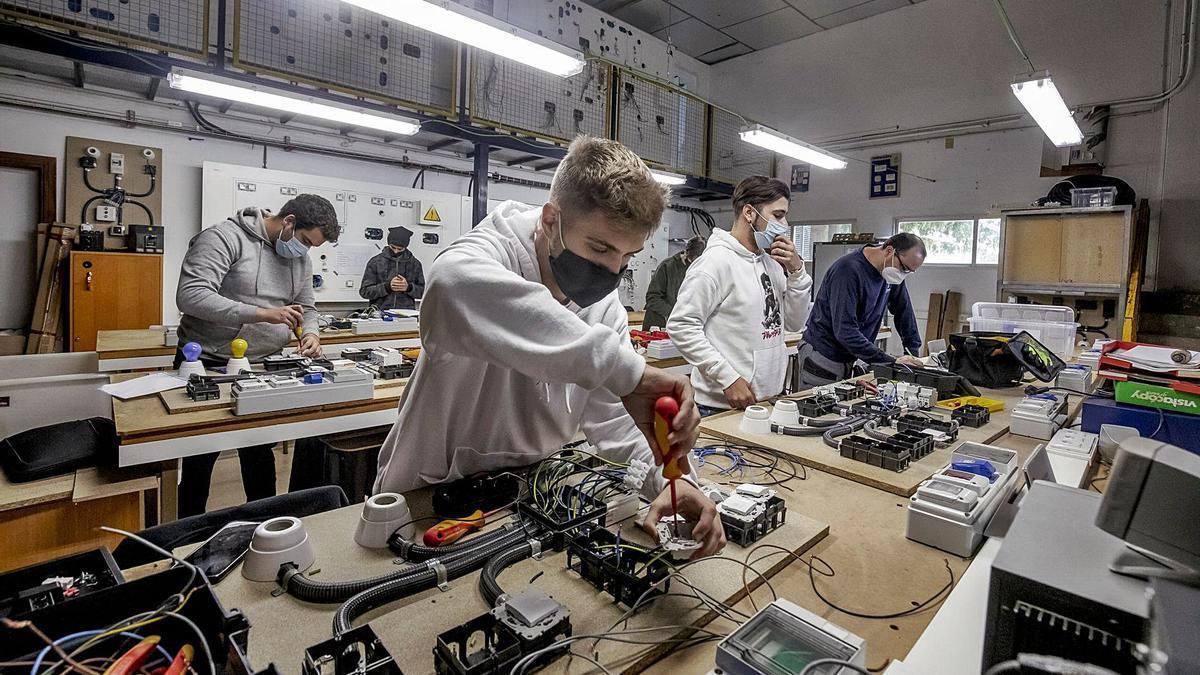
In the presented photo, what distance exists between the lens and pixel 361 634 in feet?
2.04

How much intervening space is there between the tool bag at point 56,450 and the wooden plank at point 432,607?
1418 millimetres

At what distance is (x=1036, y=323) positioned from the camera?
131 inches

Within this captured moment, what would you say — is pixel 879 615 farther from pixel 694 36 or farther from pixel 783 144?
pixel 694 36

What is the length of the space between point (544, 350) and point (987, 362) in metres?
2.33

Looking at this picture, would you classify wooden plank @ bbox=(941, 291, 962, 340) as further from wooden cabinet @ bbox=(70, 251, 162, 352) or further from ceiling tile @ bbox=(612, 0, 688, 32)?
wooden cabinet @ bbox=(70, 251, 162, 352)

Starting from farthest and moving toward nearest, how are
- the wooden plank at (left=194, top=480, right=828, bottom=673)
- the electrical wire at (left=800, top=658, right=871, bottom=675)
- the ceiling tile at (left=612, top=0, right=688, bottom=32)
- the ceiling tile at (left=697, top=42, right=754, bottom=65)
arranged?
the ceiling tile at (left=697, top=42, right=754, bottom=65)
the ceiling tile at (left=612, top=0, right=688, bottom=32)
the wooden plank at (left=194, top=480, right=828, bottom=673)
the electrical wire at (left=800, top=658, right=871, bottom=675)

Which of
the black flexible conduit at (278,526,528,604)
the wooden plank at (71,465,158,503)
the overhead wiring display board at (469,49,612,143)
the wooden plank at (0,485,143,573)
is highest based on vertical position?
the overhead wiring display board at (469,49,612,143)

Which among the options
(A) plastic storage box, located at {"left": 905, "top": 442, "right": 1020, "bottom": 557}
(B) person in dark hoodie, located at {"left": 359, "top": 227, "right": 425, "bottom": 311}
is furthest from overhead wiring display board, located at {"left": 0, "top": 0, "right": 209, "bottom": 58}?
(A) plastic storage box, located at {"left": 905, "top": 442, "right": 1020, "bottom": 557}

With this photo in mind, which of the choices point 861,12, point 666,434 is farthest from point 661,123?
point 666,434

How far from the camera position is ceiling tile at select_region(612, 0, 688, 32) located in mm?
6149

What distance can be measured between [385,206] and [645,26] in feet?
12.5

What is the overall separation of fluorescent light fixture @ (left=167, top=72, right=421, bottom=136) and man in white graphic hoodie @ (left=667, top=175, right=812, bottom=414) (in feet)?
8.72

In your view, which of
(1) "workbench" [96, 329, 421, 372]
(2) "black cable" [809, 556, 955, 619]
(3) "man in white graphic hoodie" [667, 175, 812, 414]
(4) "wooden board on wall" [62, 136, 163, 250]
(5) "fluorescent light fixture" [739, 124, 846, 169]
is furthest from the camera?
(4) "wooden board on wall" [62, 136, 163, 250]

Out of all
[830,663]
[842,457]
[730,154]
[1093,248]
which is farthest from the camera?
[730,154]
